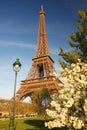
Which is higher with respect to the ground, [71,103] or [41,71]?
[41,71]

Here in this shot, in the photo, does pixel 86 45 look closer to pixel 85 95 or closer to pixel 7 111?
pixel 85 95

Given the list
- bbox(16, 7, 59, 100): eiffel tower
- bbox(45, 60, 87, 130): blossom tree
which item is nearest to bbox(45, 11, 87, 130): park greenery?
bbox(45, 60, 87, 130): blossom tree

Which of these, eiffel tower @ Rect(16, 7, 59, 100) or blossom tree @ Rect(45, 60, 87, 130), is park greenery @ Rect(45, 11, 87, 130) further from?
eiffel tower @ Rect(16, 7, 59, 100)

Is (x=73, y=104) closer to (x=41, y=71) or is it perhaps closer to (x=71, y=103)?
(x=71, y=103)

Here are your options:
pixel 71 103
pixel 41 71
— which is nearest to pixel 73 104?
pixel 71 103

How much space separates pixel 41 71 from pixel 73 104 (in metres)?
72.4

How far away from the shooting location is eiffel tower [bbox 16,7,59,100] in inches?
2761

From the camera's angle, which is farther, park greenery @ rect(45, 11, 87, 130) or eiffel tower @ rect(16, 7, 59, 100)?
eiffel tower @ rect(16, 7, 59, 100)

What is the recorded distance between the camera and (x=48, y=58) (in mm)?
78688

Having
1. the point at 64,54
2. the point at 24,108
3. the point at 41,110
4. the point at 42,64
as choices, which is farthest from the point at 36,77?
the point at 64,54

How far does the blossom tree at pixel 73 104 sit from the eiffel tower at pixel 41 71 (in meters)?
55.0

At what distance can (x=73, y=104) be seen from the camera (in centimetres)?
1054

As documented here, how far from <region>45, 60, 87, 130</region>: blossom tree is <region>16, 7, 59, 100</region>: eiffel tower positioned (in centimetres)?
5499

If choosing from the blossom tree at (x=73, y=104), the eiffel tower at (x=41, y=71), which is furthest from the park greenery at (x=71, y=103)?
the eiffel tower at (x=41, y=71)
